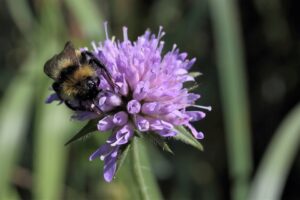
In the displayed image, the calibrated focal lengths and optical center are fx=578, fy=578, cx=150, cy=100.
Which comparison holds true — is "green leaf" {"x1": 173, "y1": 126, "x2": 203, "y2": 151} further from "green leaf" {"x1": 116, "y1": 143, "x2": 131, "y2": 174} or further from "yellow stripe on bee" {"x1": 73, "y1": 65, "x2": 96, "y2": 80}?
"yellow stripe on bee" {"x1": 73, "y1": 65, "x2": 96, "y2": 80}


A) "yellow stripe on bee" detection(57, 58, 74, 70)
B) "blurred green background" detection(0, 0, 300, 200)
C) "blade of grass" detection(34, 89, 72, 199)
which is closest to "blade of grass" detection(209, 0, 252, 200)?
"blurred green background" detection(0, 0, 300, 200)

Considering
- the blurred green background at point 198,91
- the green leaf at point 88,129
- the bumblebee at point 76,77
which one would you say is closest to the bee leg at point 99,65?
the bumblebee at point 76,77

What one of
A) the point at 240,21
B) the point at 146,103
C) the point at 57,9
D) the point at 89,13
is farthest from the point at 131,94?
the point at 240,21

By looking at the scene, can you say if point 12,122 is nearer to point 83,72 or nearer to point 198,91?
point 198,91

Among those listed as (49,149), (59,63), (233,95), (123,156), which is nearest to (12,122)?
(49,149)

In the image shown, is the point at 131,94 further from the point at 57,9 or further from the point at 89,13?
the point at 57,9

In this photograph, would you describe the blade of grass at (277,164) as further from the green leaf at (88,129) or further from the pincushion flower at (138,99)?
the green leaf at (88,129)
